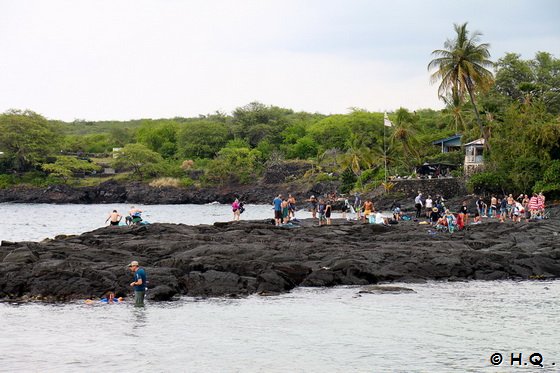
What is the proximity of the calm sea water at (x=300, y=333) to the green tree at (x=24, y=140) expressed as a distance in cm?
9114

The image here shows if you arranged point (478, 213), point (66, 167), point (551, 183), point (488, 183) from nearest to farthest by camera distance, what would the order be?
point (478, 213) < point (551, 183) < point (488, 183) < point (66, 167)

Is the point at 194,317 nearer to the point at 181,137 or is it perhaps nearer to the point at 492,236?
the point at 492,236

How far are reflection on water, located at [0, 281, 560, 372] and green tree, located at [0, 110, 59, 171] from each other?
300 feet

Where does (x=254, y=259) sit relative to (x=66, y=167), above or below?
below

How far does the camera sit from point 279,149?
119m

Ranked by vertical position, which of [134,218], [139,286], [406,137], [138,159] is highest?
[406,137]

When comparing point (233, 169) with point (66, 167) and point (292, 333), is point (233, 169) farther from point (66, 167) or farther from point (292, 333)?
point (292, 333)

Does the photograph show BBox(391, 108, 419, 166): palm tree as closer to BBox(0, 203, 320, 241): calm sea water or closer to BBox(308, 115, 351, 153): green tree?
BBox(0, 203, 320, 241): calm sea water

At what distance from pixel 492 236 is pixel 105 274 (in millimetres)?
19562

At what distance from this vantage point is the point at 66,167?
111250 mm

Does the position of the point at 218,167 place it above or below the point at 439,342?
above

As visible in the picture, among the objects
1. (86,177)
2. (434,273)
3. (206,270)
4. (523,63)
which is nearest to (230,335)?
(206,270)

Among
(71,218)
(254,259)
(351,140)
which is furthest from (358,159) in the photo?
(254,259)

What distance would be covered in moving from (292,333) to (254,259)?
8646mm
